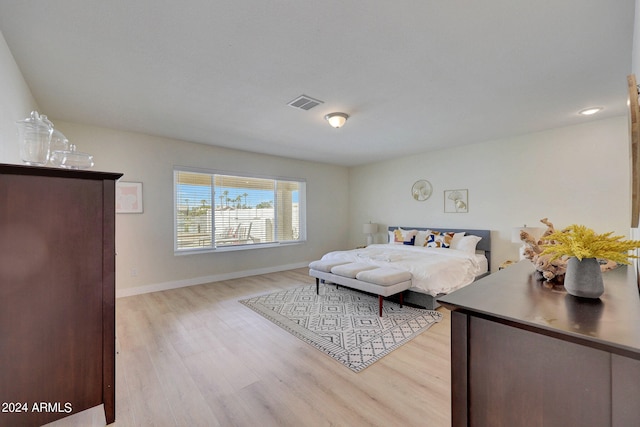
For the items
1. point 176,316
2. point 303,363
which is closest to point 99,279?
point 303,363

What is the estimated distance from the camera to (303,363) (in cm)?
224

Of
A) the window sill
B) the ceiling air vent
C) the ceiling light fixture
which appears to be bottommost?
the window sill

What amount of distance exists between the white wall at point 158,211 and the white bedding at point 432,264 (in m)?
2.12

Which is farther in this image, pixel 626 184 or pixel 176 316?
pixel 626 184

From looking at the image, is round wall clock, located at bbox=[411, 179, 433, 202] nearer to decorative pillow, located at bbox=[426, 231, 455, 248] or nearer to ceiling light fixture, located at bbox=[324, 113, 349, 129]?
decorative pillow, located at bbox=[426, 231, 455, 248]

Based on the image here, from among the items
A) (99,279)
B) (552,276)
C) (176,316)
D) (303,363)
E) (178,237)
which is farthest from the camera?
(178,237)

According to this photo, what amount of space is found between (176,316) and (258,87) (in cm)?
282

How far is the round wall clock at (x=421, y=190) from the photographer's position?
551cm

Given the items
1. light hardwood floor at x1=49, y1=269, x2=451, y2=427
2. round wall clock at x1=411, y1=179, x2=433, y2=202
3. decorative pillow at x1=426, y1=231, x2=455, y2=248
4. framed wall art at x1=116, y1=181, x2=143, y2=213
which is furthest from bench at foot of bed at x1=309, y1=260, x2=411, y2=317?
framed wall art at x1=116, y1=181, x2=143, y2=213

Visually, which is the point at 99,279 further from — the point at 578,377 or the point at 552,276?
the point at 552,276

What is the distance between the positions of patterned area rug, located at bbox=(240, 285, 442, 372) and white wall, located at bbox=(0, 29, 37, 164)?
271 centimetres

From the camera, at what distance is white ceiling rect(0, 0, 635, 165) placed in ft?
5.51

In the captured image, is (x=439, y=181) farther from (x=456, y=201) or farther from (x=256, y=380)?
(x=256, y=380)

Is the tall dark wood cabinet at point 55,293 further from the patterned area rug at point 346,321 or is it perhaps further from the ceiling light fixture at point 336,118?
the ceiling light fixture at point 336,118
